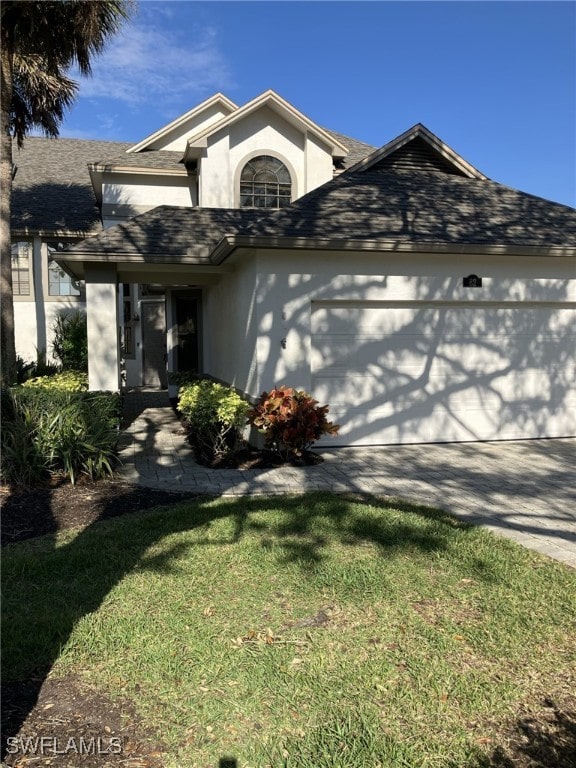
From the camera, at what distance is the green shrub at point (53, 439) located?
24.0ft

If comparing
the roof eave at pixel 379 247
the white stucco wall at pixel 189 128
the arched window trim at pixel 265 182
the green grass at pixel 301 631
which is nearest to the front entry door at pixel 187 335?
the arched window trim at pixel 265 182

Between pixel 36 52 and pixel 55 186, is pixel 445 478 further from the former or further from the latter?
pixel 55 186

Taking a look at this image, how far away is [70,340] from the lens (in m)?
18.0

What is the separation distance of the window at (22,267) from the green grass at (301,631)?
15.1m

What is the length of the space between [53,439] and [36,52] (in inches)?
372

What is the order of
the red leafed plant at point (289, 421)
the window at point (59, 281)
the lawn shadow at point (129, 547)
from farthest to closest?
the window at point (59, 281) → the red leafed plant at point (289, 421) → the lawn shadow at point (129, 547)

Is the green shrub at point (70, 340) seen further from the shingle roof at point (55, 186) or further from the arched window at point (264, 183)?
the arched window at point (264, 183)

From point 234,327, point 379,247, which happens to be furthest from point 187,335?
point 379,247

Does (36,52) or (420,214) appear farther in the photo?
(36,52)

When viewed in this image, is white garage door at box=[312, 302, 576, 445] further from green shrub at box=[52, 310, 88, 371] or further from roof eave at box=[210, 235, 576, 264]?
green shrub at box=[52, 310, 88, 371]

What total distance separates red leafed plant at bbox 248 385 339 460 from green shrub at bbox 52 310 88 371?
10181mm

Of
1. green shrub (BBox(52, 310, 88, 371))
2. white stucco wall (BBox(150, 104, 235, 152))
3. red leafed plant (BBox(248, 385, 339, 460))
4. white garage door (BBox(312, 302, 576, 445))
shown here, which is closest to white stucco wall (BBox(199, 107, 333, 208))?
white stucco wall (BBox(150, 104, 235, 152))

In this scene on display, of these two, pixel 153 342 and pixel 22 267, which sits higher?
pixel 22 267

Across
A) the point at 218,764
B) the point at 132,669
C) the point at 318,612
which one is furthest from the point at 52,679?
the point at 318,612
